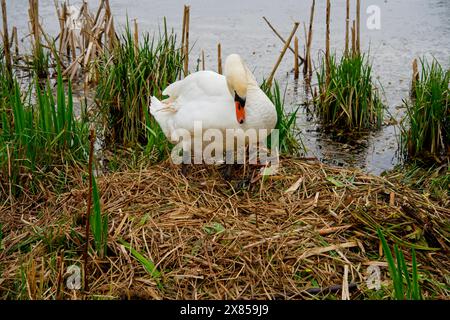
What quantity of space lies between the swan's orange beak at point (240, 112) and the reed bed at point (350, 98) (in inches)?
132

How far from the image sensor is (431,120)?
6.39 m

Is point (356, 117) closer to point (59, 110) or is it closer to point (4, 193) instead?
point (59, 110)

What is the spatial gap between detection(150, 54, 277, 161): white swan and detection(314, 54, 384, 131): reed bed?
2.96m

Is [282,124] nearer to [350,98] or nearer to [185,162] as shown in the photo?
[185,162]

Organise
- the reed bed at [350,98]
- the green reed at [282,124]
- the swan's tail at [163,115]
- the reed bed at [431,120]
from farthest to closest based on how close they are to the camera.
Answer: the reed bed at [350,98] < the reed bed at [431,120] < the green reed at [282,124] < the swan's tail at [163,115]

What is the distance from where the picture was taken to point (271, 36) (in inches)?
478

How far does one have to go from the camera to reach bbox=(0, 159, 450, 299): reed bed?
3.37 meters

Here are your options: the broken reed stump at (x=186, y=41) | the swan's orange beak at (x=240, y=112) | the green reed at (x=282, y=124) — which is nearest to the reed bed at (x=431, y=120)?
the green reed at (x=282, y=124)

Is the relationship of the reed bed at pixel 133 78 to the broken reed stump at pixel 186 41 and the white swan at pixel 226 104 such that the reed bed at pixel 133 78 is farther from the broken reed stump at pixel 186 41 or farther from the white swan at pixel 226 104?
the white swan at pixel 226 104

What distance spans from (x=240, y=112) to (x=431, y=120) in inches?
113

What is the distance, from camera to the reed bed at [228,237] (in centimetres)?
337

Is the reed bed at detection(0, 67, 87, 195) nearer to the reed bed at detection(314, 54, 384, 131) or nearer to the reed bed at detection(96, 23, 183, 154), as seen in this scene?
the reed bed at detection(96, 23, 183, 154)

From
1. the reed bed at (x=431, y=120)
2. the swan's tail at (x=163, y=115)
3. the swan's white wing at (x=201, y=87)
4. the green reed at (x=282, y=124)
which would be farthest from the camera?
the reed bed at (x=431, y=120)
